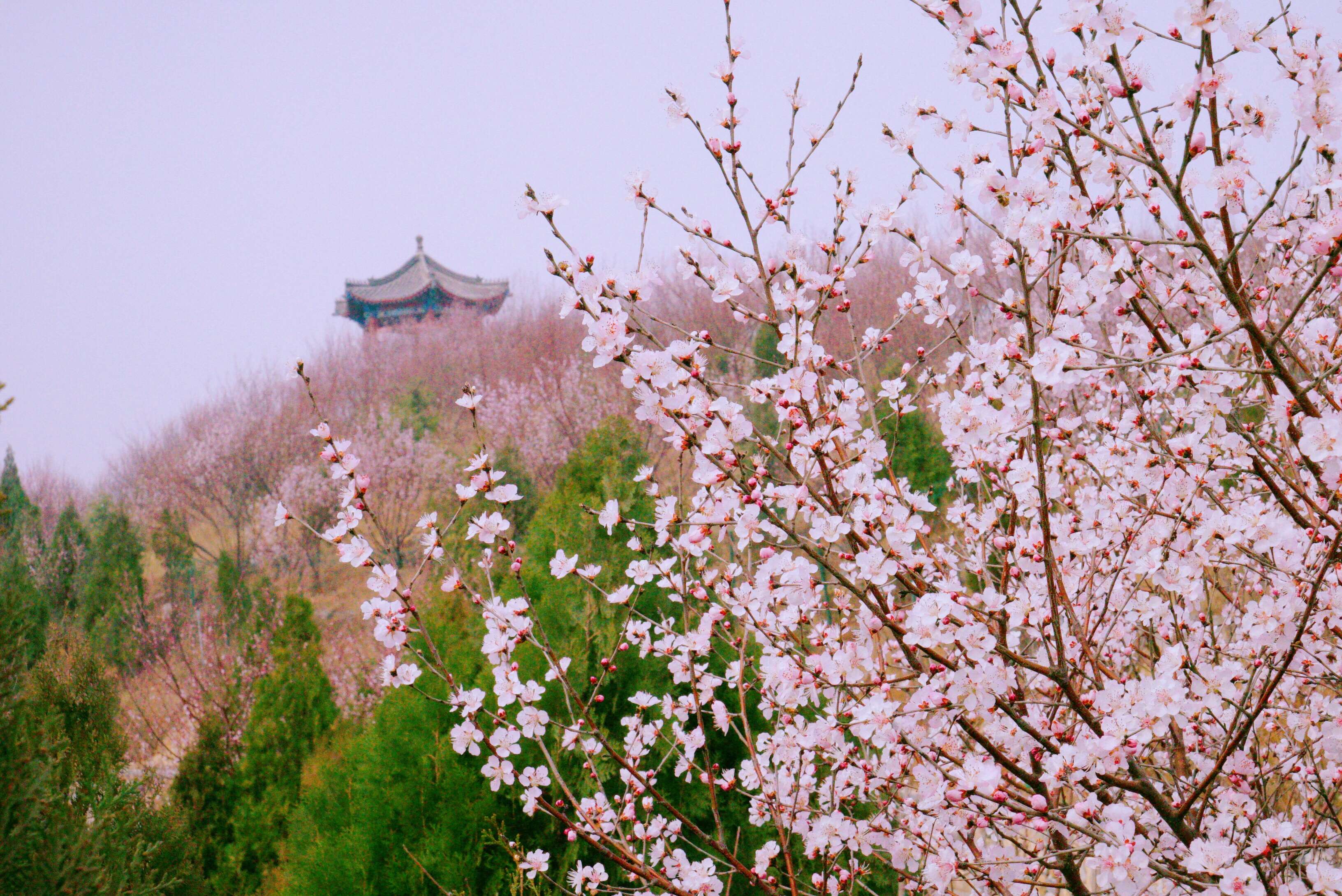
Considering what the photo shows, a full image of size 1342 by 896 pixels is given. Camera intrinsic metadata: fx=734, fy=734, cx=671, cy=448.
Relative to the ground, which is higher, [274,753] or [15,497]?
[15,497]

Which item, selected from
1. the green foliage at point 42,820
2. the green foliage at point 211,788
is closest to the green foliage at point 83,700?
the green foliage at point 211,788

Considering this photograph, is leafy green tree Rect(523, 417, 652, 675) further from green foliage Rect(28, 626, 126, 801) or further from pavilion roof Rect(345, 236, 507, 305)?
pavilion roof Rect(345, 236, 507, 305)

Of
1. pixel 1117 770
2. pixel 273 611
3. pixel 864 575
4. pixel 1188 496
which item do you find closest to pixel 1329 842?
pixel 1117 770

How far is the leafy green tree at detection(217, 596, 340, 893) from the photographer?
4.07 m

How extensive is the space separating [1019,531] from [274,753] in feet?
14.8

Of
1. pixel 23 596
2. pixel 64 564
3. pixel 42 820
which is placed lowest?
pixel 42 820

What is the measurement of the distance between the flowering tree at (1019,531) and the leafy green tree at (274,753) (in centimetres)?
232

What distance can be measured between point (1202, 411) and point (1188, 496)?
23 cm

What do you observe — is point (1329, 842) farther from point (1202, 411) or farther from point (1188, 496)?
point (1202, 411)

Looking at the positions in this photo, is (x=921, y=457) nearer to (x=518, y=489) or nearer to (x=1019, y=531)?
(x=518, y=489)

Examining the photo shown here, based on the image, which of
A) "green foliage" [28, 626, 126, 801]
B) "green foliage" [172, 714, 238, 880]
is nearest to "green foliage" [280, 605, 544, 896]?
"green foliage" [172, 714, 238, 880]

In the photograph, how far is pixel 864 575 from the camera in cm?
170

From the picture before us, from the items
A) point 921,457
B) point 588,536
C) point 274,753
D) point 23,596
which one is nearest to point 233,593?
point 274,753

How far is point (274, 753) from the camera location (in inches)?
179
